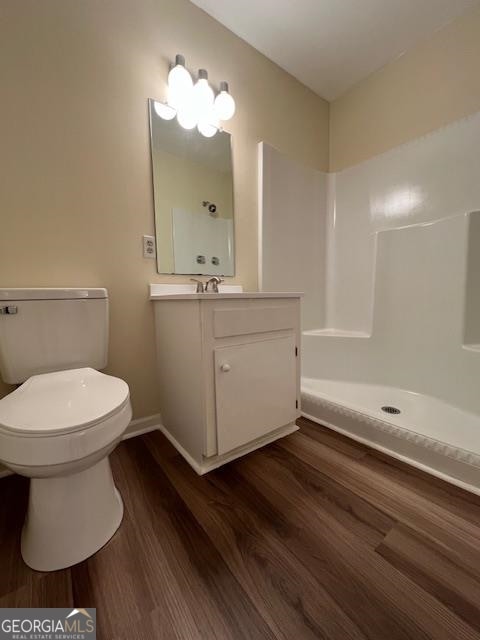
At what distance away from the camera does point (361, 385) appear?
164cm

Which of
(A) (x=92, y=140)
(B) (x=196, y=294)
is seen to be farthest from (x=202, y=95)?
(B) (x=196, y=294)

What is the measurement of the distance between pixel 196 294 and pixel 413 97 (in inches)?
75.2

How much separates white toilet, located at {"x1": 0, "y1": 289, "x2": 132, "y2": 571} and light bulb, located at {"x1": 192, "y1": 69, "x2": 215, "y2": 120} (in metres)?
1.09

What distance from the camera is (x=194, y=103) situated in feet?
4.14

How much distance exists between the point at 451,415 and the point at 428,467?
49cm

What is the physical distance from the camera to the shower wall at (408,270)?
1.31m

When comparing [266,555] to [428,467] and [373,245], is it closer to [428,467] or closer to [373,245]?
[428,467]

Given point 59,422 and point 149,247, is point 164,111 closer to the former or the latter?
point 149,247

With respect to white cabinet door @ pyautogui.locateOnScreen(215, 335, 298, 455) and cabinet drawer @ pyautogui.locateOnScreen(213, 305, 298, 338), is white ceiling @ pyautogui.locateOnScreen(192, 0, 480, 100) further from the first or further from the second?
white cabinet door @ pyautogui.locateOnScreen(215, 335, 298, 455)

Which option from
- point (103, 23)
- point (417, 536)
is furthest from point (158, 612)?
point (103, 23)

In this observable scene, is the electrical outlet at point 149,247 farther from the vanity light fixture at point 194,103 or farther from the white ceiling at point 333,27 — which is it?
the white ceiling at point 333,27

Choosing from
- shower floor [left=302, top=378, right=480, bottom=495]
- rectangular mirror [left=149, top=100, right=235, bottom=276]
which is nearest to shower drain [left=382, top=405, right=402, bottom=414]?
shower floor [left=302, top=378, right=480, bottom=495]

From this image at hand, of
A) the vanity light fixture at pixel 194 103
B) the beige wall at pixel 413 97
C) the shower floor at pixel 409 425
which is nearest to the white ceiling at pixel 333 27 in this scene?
the beige wall at pixel 413 97

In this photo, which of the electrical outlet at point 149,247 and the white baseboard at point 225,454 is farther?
the electrical outlet at point 149,247
